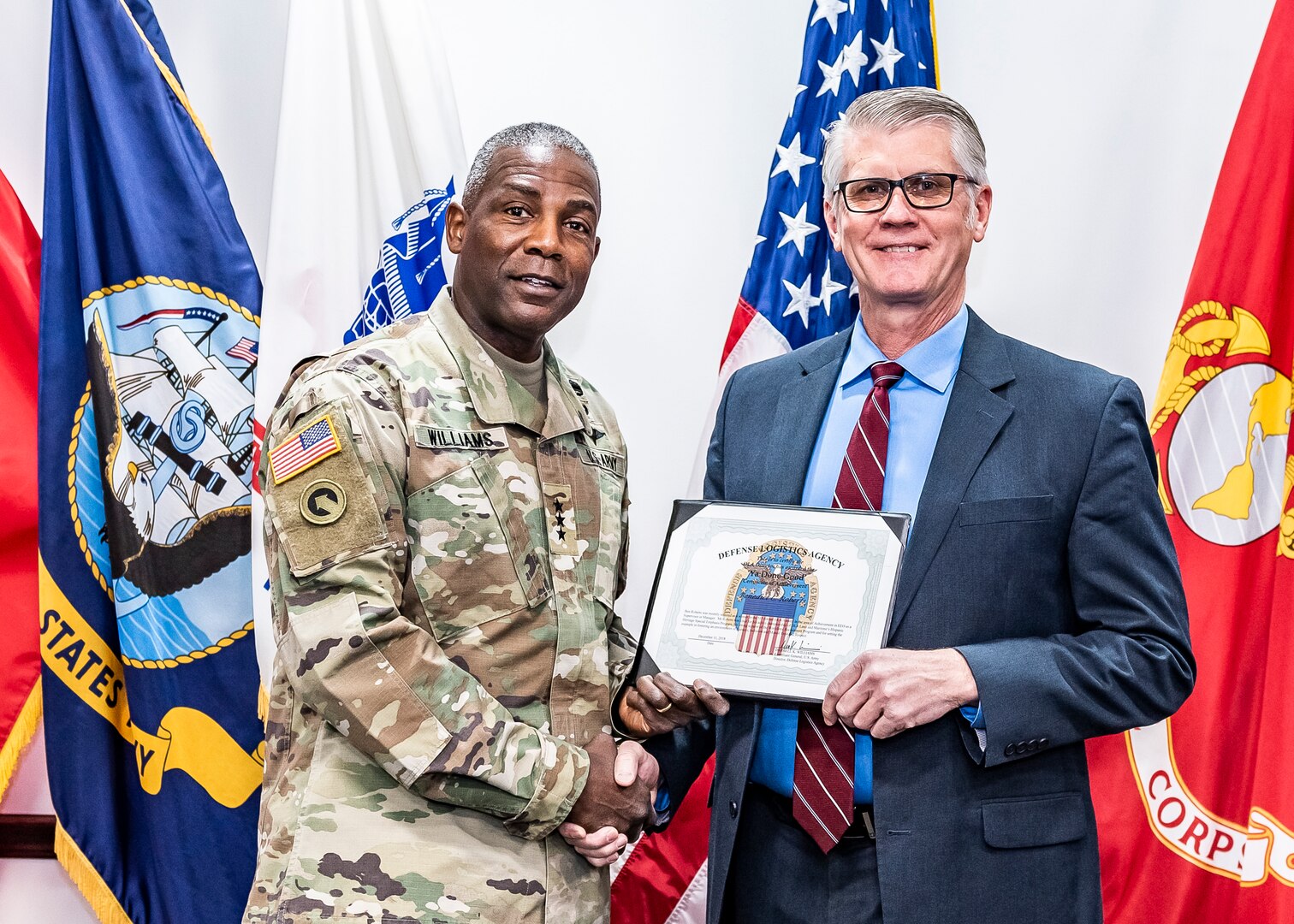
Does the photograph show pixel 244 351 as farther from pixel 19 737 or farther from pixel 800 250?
pixel 800 250

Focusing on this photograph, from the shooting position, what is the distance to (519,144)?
1964 millimetres

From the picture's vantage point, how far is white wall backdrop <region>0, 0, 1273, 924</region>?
3.05 meters

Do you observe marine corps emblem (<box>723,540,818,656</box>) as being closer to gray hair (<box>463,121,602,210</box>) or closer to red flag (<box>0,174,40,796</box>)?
gray hair (<box>463,121,602,210</box>)

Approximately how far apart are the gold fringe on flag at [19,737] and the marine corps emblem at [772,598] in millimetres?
2083

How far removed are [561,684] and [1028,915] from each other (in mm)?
808

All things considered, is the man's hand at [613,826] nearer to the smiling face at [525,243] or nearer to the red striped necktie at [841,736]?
the red striped necktie at [841,736]

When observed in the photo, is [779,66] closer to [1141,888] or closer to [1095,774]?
[1095,774]

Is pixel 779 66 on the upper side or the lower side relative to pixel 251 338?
upper

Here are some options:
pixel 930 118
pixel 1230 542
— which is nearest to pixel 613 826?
pixel 930 118

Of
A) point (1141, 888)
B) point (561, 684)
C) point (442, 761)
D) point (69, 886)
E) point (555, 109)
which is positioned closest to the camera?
point (442, 761)

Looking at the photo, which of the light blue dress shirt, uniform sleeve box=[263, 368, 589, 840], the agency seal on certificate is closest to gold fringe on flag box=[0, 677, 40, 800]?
uniform sleeve box=[263, 368, 589, 840]

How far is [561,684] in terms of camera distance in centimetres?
187

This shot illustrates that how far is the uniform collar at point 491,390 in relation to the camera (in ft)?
6.26

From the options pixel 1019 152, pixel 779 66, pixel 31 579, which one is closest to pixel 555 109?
pixel 779 66
